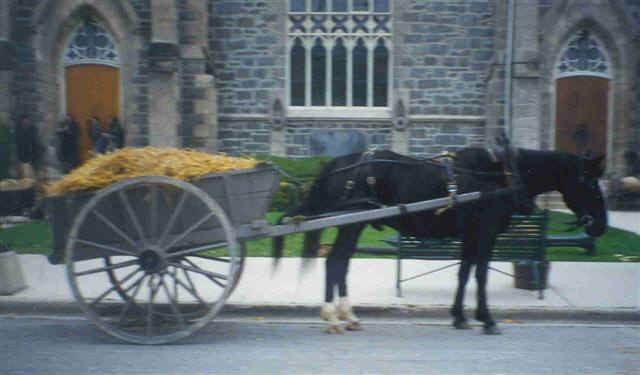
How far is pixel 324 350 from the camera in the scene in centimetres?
500

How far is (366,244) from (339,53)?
313 inches

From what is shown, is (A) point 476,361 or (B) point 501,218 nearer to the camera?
(A) point 476,361

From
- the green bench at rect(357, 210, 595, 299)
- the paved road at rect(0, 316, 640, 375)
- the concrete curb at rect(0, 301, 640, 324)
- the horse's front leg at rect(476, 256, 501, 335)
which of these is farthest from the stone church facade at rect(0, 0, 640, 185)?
the horse's front leg at rect(476, 256, 501, 335)

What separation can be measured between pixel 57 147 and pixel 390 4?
9.76 meters

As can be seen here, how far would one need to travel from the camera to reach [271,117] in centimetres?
1605

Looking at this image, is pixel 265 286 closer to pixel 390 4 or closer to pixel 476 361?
pixel 476 361

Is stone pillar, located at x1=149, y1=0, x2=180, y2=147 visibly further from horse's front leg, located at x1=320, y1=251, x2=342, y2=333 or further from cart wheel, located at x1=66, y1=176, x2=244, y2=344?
horse's front leg, located at x1=320, y1=251, x2=342, y2=333

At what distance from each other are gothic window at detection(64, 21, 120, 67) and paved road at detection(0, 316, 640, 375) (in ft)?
35.5

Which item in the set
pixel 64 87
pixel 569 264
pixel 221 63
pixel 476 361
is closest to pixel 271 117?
pixel 221 63

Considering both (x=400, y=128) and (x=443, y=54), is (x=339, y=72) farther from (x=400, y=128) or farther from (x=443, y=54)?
(x=443, y=54)

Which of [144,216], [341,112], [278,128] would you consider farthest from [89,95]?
[144,216]

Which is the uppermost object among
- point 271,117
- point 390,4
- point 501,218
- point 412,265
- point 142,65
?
point 390,4

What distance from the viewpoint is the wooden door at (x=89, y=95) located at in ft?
50.8

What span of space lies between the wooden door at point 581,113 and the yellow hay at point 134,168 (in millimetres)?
13346
